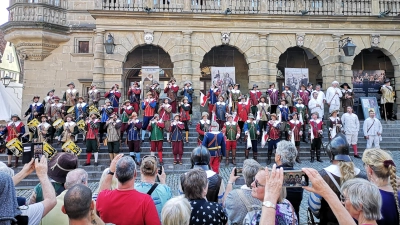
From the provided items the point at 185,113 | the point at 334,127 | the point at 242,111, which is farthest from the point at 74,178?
the point at 334,127

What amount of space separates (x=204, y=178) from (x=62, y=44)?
58.1ft

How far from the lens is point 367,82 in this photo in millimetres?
18078

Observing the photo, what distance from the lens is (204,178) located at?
2.87m

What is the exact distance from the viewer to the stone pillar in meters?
15.8

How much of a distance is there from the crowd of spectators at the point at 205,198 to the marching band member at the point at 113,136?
7214mm

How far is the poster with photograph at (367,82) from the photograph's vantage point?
17.7 meters

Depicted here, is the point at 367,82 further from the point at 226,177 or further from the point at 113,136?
the point at 113,136

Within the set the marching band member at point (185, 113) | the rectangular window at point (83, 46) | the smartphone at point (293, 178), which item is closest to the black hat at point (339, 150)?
the smartphone at point (293, 178)

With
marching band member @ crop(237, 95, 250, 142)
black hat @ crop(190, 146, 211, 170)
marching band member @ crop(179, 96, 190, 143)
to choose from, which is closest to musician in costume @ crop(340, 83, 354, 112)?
marching band member @ crop(237, 95, 250, 142)

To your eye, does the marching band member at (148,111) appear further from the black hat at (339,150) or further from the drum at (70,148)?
the black hat at (339,150)

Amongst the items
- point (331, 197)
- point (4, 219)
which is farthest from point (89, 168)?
point (331, 197)

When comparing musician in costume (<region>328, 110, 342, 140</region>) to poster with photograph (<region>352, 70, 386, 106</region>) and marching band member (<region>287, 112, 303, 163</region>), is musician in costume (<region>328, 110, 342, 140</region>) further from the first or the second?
poster with photograph (<region>352, 70, 386, 106</region>)

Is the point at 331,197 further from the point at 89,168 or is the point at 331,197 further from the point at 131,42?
the point at 131,42

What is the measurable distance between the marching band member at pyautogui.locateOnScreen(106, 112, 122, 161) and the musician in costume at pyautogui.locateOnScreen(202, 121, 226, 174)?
347 centimetres
